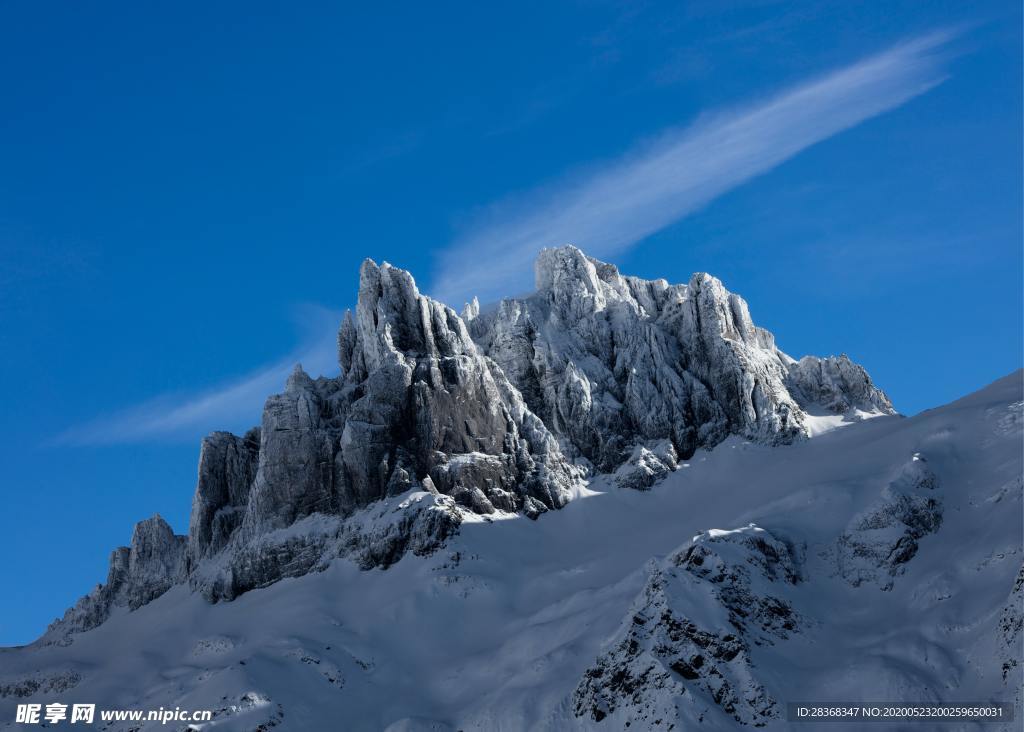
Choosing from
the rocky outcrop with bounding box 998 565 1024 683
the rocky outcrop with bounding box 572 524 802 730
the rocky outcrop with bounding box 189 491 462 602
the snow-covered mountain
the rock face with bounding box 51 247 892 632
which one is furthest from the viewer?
the rock face with bounding box 51 247 892 632

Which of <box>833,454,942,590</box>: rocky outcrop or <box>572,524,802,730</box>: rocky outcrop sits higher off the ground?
<box>833,454,942,590</box>: rocky outcrop

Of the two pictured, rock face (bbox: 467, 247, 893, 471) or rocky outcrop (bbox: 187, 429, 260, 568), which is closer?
rocky outcrop (bbox: 187, 429, 260, 568)

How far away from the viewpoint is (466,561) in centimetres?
15712

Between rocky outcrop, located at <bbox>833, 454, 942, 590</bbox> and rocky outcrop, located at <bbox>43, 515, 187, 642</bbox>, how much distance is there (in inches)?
3962

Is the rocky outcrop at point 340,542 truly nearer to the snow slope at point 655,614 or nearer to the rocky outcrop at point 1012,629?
the snow slope at point 655,614

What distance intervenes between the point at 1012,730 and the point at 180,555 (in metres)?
129

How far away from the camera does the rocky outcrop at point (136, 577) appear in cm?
18425

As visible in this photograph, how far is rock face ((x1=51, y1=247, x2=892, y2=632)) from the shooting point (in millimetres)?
167250

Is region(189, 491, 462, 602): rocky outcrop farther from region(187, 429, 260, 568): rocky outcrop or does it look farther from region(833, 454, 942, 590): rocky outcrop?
region(833, 454, 942, 590): rocky outcrop

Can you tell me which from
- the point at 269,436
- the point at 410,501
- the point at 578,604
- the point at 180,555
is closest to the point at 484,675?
the point at 578,604

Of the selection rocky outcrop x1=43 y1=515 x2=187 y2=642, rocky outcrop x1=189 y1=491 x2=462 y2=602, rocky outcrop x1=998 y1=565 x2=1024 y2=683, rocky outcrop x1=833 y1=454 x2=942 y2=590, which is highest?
rocky outcrop x1=43 y1=515 x2=187 y2=642

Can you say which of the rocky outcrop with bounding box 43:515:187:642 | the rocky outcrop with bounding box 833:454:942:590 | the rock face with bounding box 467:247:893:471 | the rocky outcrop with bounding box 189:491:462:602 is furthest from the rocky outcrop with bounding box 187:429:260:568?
the rocky outcrop with bounding box 833:454:942:590

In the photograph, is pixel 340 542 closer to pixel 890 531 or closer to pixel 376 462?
pixel 376 462

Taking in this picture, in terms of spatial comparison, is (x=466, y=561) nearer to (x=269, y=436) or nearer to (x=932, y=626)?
(x=269, y=436)
